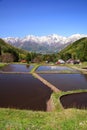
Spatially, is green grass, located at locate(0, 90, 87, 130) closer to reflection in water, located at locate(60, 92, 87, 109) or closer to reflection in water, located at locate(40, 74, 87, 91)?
reflection in water, located at locate(60, 92, 87, 109)

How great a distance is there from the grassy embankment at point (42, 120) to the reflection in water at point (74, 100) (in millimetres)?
4050

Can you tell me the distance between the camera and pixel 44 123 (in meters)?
13.0

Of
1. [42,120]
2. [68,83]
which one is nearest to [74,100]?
[42,120]

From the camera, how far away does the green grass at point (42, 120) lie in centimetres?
1211

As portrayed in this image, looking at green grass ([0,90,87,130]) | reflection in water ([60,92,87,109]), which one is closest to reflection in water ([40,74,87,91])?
reflection in water ([60,92,87,109])

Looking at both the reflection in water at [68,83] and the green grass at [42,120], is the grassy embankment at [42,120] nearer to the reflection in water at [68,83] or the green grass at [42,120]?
the green grass at [42,120]

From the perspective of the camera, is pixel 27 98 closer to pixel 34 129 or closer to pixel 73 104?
pixel 73 104

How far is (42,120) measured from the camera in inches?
544

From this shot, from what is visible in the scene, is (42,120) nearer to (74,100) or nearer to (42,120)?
(42,120)

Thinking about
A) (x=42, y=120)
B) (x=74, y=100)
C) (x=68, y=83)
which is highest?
(x=42, y=120)

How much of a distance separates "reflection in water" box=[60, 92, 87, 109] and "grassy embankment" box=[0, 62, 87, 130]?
159 inches

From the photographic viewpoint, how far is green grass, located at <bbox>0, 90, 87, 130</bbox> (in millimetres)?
12109

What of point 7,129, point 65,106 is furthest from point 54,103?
point 7,129

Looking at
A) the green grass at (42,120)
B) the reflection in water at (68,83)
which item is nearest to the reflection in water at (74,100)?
the reflection in water at (68,83)
